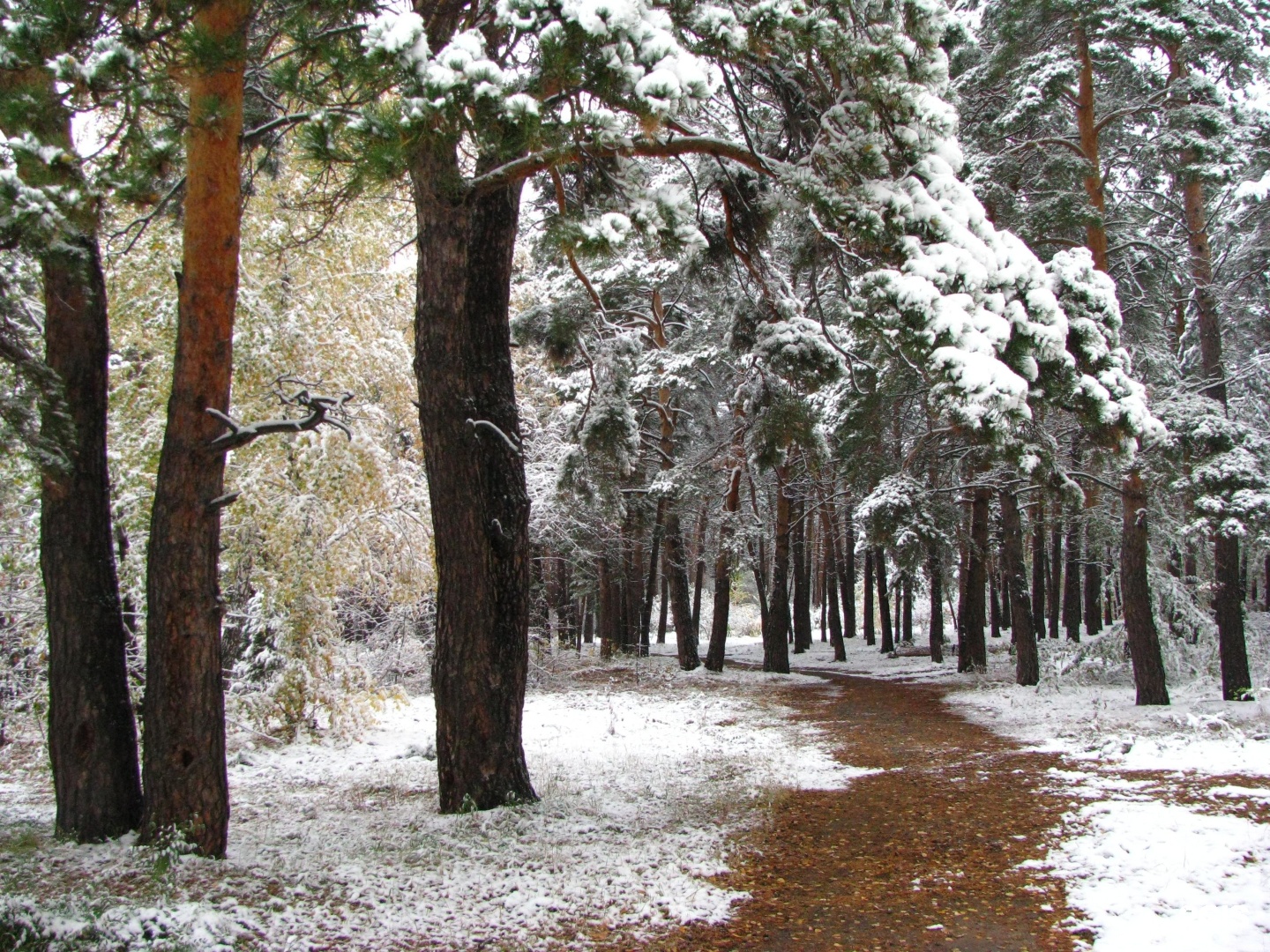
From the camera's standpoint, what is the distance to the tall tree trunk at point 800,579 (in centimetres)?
2494

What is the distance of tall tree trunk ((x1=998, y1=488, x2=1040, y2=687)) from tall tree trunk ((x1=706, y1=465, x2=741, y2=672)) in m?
5.35

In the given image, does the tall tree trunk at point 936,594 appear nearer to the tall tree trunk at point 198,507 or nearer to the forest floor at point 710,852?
the forest floor at point 710,852

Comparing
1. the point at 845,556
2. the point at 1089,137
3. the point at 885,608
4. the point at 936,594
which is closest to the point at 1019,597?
the point at 936,594

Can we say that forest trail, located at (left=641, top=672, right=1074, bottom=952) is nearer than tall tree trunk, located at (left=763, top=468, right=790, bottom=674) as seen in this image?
Yes

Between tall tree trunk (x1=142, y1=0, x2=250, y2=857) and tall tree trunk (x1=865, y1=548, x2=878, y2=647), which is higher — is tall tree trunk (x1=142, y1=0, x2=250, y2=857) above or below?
above

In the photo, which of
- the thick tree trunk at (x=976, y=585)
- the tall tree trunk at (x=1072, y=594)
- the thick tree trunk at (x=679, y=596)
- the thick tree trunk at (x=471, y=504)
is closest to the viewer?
the thick tree trunk at (x=471, y=504)

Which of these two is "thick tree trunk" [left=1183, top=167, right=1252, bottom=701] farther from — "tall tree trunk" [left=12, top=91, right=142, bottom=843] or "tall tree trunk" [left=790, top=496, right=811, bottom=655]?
"tall tree trunk" [left=12, top=91, right=142, bottom=843]

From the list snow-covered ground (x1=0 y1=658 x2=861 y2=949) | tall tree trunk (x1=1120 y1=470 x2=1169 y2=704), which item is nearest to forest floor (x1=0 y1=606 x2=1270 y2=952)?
snow-covered ground (x1=0 y1=658 x2=861 y2=949)

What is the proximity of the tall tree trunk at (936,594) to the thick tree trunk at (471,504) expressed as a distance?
37.2 ft

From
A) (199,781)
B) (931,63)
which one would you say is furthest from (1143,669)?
(199,781)

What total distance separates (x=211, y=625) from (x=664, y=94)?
412cm

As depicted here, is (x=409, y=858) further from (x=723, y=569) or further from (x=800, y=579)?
(x=800, y=579)

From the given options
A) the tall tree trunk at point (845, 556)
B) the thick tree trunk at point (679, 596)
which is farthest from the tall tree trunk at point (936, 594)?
the thick tree trunk at point (679, 596)

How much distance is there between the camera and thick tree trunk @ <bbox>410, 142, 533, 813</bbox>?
621 centimetres
